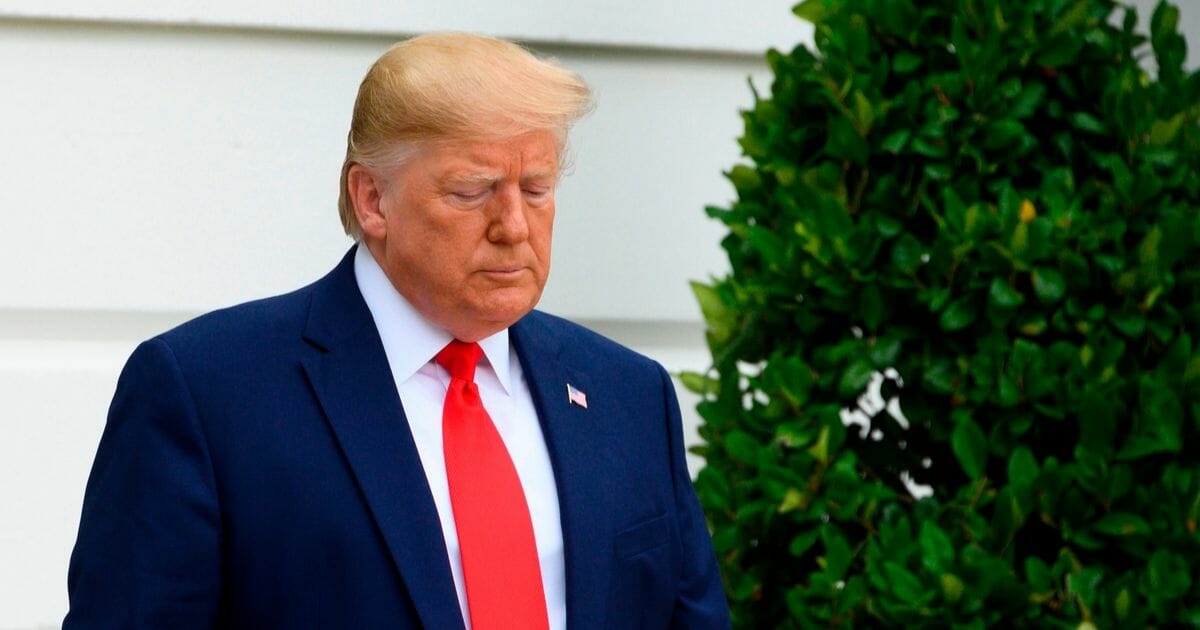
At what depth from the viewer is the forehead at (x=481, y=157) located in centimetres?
201

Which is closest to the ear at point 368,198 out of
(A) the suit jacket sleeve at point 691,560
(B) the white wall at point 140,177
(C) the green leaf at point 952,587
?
(A) the suit jacket sleeve at point 691,560

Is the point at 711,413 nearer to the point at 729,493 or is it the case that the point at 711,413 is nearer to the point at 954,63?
the point at 729,493

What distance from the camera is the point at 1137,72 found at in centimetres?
318

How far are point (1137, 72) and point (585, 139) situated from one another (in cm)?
149

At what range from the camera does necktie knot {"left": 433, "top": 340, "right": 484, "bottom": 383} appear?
2.15 m

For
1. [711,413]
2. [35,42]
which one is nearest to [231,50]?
[35,42]

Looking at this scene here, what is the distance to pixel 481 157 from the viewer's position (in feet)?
6.61

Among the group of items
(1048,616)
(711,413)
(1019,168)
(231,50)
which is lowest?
(1048,616)

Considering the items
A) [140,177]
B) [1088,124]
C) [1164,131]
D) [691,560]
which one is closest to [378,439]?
[691,560]

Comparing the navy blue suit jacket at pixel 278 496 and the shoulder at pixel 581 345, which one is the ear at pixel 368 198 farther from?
the shoulder at pixel 581 345

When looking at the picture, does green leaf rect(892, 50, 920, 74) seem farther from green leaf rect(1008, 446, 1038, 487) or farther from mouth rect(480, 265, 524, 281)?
mouth rect(480, 265, 524, 281)

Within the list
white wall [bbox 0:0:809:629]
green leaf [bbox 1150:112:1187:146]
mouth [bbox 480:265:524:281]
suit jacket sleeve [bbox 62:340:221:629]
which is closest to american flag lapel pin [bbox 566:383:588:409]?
mouth [bbox 480:265:524:281]

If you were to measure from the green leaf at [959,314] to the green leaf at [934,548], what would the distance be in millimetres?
334

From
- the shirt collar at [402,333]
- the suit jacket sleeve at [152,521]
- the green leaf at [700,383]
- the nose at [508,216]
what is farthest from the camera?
the green leaf at [700,383]
